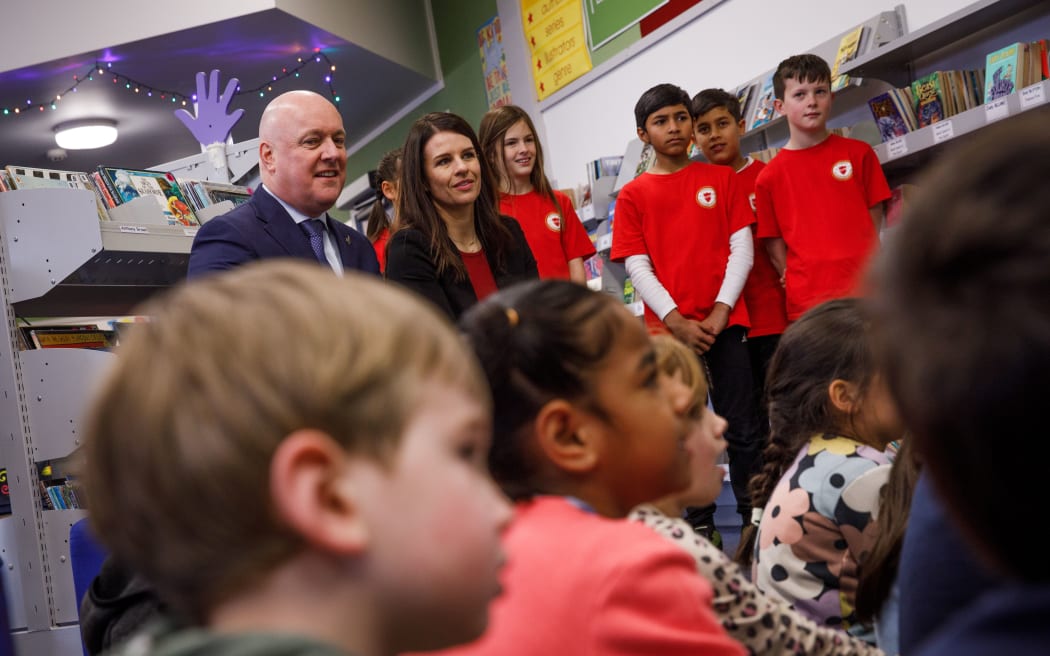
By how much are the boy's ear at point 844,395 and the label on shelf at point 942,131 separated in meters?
1.89

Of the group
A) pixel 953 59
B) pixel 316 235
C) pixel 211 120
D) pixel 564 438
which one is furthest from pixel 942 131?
pixel 211 120

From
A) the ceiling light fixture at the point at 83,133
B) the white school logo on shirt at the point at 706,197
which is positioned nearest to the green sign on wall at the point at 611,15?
the white school logo on shirt at the point at 706,197

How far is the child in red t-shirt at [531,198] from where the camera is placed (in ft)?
11.5

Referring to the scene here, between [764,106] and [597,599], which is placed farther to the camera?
[764,106]

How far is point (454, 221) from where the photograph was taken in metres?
2.72

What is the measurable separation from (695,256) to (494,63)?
13.0 ft

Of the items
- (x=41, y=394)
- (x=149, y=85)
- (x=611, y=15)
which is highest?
(x=149, y=85)

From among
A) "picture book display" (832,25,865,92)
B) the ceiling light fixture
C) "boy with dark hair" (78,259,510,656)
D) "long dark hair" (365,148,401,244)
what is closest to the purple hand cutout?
"long dark hair" (365,148,401,244)

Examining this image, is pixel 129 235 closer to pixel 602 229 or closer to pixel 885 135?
pixel 602 229

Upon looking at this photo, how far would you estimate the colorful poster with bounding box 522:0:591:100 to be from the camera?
239 inches

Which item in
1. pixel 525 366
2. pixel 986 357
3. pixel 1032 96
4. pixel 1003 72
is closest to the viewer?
pixel 986 357

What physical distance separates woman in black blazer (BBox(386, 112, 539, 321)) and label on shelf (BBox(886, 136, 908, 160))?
157 cm

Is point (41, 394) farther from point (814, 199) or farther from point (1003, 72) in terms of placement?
point (1003, 72)

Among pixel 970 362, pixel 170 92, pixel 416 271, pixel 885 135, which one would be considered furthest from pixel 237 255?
pixel 170 92
